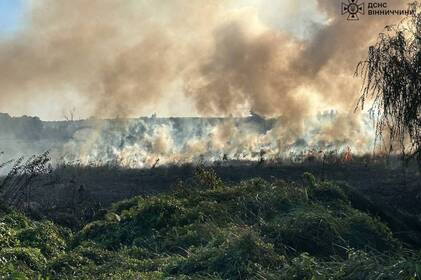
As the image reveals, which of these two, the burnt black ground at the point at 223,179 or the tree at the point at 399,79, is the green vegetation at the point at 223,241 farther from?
the burnt black ground at the point at 223,179

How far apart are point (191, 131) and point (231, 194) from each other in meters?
33.0

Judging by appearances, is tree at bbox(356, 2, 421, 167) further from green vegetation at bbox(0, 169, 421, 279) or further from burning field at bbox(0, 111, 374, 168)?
burning field at bbox(0, 111, 374, 168)

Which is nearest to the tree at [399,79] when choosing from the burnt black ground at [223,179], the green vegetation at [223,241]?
the green vegetation at [223,241]

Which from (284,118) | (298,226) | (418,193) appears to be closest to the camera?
(298,226)

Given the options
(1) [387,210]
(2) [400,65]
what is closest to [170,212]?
(1) [387,210]

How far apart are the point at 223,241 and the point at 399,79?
11.7ft

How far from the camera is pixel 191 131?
155 feet

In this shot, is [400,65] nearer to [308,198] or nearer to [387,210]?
[308,198]

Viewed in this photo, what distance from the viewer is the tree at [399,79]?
8.91 metres

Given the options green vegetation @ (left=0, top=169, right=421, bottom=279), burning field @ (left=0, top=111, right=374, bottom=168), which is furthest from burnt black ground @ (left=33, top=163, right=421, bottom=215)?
green vegetation @ (left=0, top=169, right=421, bottom=279)

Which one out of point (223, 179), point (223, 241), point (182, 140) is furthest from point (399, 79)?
point (182, 140)

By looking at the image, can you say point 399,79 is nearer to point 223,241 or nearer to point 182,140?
point 223,241

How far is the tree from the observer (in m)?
8.91

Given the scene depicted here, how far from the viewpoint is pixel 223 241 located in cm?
955
